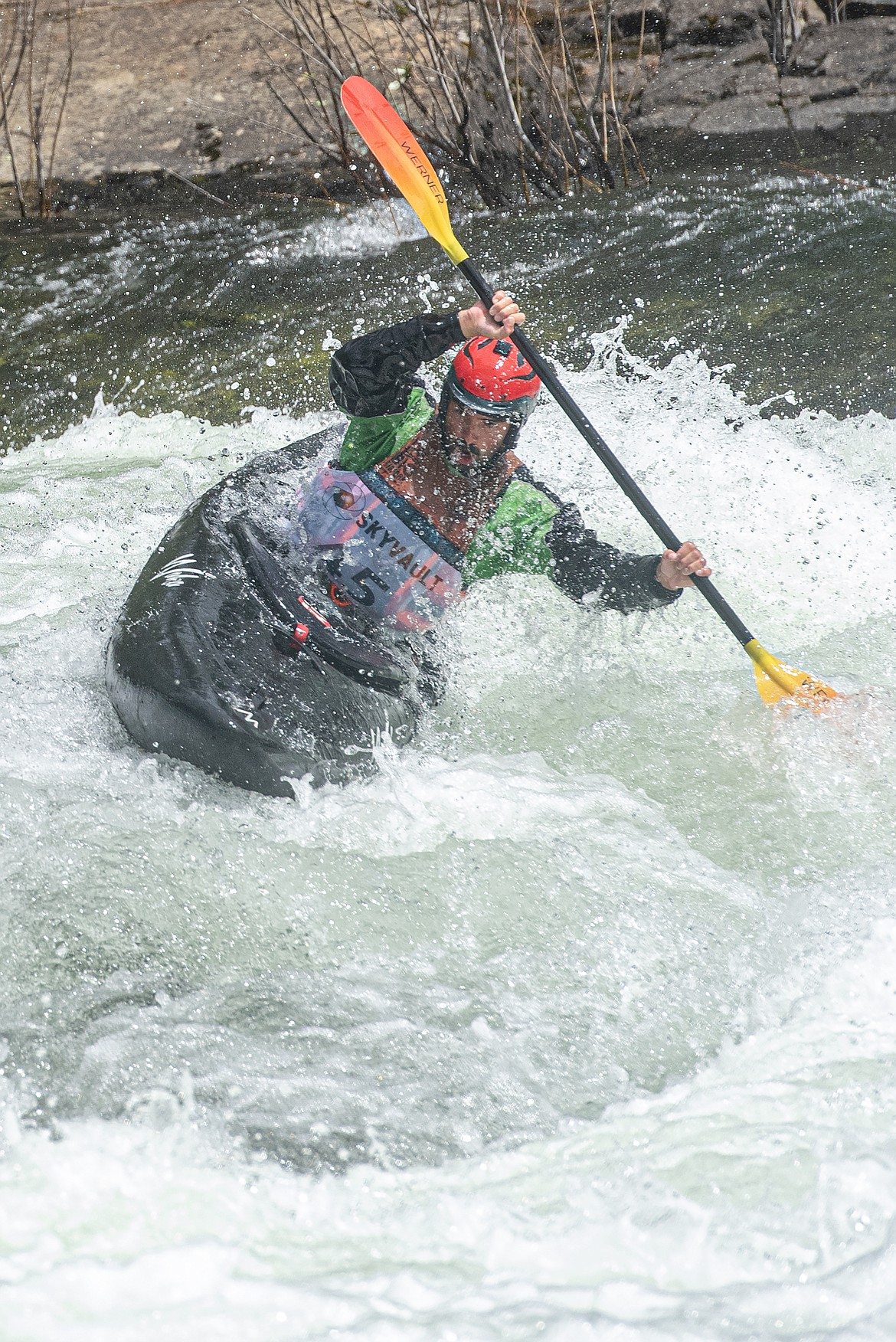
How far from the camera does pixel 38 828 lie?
9.28ft

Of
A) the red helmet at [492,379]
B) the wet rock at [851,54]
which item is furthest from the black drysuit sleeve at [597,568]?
the wet rock at [851,54]

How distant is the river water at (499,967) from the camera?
6.56 ft

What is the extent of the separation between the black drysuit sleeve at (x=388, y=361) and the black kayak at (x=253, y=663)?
430mm

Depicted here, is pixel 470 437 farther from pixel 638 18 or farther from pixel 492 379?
pixel 638 18

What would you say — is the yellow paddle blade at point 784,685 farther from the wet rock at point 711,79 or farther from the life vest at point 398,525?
the wet rock at point 711,79

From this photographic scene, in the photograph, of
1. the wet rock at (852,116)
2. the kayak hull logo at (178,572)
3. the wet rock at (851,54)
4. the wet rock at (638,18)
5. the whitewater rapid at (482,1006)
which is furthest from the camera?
the wet rock at (638,18)

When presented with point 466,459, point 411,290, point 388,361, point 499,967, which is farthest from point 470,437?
point 411,290

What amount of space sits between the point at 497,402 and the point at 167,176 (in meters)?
4.97

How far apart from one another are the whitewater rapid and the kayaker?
1.07ft

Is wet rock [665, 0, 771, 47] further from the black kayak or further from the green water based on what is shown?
the black kayak

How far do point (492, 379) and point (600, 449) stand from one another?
41 cm

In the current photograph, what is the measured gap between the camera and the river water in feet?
6.56

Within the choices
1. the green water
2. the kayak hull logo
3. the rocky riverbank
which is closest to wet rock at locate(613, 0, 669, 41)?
the rocky riverbank

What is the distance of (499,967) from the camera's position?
A: 262 cm
